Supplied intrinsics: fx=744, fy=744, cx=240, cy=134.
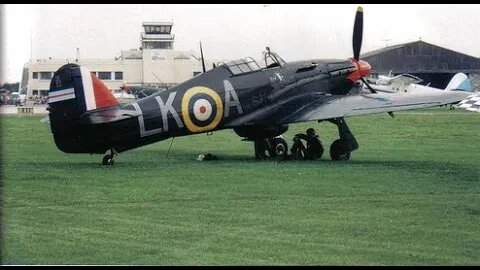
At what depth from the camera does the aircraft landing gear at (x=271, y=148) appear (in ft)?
54.1

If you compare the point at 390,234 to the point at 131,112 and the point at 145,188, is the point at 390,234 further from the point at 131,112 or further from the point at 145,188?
the point at 131,112

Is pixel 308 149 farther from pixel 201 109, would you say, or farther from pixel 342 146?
pixel 201 109

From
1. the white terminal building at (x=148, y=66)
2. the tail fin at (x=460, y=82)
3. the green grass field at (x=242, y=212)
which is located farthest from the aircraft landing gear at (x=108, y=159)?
the white terminal building at (x=148, y=66)

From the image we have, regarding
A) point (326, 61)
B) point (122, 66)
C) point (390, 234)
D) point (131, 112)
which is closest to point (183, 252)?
point (390, 234)

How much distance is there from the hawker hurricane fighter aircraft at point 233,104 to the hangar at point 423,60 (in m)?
20.2

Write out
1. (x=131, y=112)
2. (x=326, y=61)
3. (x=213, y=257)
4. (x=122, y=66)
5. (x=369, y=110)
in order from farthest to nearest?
(x=122, y=66) < (x=326, y=61) < (x=369, y=110) < (x=131, y=112) < (x=213, y=257)

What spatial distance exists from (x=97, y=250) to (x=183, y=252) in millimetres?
825

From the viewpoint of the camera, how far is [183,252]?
6.87 m

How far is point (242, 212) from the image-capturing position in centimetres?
902

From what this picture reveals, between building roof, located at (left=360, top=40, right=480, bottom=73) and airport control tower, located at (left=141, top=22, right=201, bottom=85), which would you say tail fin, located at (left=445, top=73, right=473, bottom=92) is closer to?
building roof, located at (left=360, top=40, right=480, bottom=73)

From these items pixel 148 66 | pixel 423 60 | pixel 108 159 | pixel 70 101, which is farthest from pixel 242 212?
pixel 148 66

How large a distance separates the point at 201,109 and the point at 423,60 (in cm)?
3023

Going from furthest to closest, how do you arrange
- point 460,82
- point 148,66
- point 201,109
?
1. point 148,66
2. point 460,82
3. point 201,109

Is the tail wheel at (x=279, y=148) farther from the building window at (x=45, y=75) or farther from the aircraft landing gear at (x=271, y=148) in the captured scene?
the building window at (x=45, y=75)
